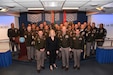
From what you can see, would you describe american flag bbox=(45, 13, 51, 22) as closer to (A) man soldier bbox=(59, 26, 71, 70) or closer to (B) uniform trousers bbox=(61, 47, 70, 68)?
(A) man soldier bbox=(59, 26, 71, 70)

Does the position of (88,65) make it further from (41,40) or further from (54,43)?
(41,40)

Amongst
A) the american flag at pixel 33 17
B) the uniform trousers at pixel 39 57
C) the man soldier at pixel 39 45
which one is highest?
the american flag at pixel 33 17

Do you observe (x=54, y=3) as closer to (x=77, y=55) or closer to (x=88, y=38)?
(x=77, y=55)

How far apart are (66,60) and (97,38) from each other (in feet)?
7.57

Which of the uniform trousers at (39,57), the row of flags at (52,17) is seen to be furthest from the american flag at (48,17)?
the uniform trousers at (39,57)

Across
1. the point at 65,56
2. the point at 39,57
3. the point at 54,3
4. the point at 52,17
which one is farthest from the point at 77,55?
the point at 52,17

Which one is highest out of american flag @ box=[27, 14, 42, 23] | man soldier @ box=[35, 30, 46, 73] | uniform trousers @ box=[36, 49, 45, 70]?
american flag @ box=[27, 14, 42, 23]

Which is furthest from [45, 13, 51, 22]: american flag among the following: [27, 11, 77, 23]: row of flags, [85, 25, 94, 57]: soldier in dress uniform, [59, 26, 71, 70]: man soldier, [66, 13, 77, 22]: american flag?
[59, 26, 71, 70]: man soldier

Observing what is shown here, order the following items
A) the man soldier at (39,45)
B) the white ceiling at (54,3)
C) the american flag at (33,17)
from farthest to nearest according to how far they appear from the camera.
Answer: the american flag at (33,17) < the man soldier at (39,45) < the white ceiling at (54,3)

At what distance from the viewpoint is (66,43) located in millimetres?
5332

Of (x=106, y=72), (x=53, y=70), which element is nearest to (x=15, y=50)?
(x=53, y=70)

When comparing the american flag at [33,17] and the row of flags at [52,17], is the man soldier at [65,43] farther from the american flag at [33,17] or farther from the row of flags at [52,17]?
the american flag at [33,17]

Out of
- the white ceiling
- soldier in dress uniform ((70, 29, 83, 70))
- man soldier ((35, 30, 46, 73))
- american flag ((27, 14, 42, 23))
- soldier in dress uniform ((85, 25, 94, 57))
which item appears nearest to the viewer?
the white ceiling

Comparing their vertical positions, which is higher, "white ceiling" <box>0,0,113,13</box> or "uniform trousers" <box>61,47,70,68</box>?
"white ceiling" <box>0,0,113,13</box>
